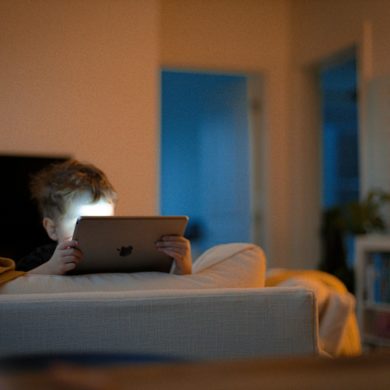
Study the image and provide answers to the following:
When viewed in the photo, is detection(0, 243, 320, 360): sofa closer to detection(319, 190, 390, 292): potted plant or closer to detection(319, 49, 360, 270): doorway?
detection(319, 190, 390, 292): potted plant

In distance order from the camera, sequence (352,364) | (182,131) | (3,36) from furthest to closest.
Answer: (182,131), (3,36), (352,364)

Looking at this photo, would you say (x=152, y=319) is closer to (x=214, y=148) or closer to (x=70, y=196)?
(x=70, y=196)

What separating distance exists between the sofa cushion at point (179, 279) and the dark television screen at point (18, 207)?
2.97 m

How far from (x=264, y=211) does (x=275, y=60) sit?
4.34 feet

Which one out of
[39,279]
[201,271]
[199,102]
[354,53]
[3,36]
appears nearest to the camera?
[39,279]

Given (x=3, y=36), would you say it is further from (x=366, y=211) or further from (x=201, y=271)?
(x=201, y=271)

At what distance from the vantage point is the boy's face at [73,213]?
196 centimetres

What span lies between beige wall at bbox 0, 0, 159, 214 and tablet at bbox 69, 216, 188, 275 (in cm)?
289

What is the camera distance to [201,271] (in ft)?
5.40

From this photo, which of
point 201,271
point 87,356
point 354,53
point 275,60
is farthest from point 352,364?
point 275,60

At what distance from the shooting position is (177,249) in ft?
5.83

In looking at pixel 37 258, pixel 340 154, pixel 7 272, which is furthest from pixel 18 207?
pixel 340 154

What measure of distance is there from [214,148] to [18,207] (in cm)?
237

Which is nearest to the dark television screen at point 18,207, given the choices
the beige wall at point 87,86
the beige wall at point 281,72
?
the beige wall at point 87,86
